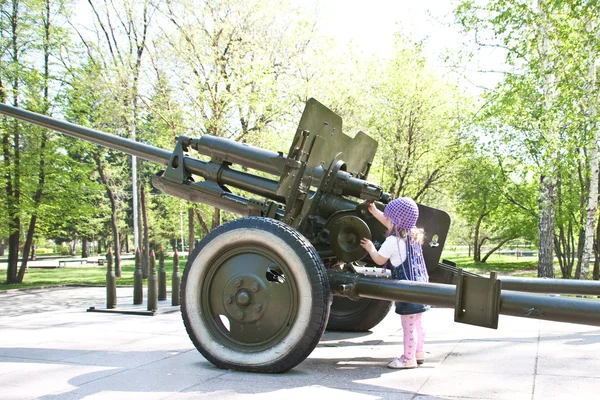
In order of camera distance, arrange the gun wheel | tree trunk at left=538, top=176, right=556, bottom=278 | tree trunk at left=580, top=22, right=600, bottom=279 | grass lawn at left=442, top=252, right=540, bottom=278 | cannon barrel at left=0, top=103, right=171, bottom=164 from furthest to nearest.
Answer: grass lawn at left=442, top=252, right=540, bottom=278 → tree trunk at left=538, top=176, right=556, bottom=278 → tree trunk at left=580, top=22, right=600, bottom=279 → cannon barrel at left=0, top=103, right=171, bottom=164 → the gun wheel

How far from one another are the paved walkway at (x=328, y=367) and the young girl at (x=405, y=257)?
0.50 ft

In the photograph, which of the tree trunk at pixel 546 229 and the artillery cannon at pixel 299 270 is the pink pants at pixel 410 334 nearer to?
the artillery cannon at pixel 299 270

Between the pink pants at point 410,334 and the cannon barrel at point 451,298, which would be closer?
the cannon barrel at point 451,298

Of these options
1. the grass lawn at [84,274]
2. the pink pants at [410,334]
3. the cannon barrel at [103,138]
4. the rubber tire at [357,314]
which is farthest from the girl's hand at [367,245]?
the grass lawn at [84,274]

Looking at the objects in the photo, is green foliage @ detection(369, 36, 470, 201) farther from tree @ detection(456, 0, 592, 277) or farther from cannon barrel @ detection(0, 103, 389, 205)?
cannon barrel @ detection(0, 103, 389, 205)

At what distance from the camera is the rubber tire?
6.39 m

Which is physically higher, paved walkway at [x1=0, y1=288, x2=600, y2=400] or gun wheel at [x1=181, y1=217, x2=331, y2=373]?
gun wheel at [x1=181, y1=217, x2=331, y2=373]

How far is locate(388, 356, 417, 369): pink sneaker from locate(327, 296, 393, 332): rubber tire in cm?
162

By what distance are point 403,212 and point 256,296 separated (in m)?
1.32

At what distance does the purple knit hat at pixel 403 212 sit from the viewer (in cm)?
476

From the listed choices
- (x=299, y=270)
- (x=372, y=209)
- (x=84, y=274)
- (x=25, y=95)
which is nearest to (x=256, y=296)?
(x=299, y=270)

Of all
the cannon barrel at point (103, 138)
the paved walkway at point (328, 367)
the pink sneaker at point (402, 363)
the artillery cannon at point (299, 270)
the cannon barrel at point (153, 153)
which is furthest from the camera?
the cannon barrel at point (103, 138)

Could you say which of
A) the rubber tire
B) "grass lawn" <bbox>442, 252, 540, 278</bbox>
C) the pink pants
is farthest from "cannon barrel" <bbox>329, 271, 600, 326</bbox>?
"grass lawn" <bbox>442, 252, 540, 278</bbox>

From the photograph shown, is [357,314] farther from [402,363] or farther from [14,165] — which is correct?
[14,165]
